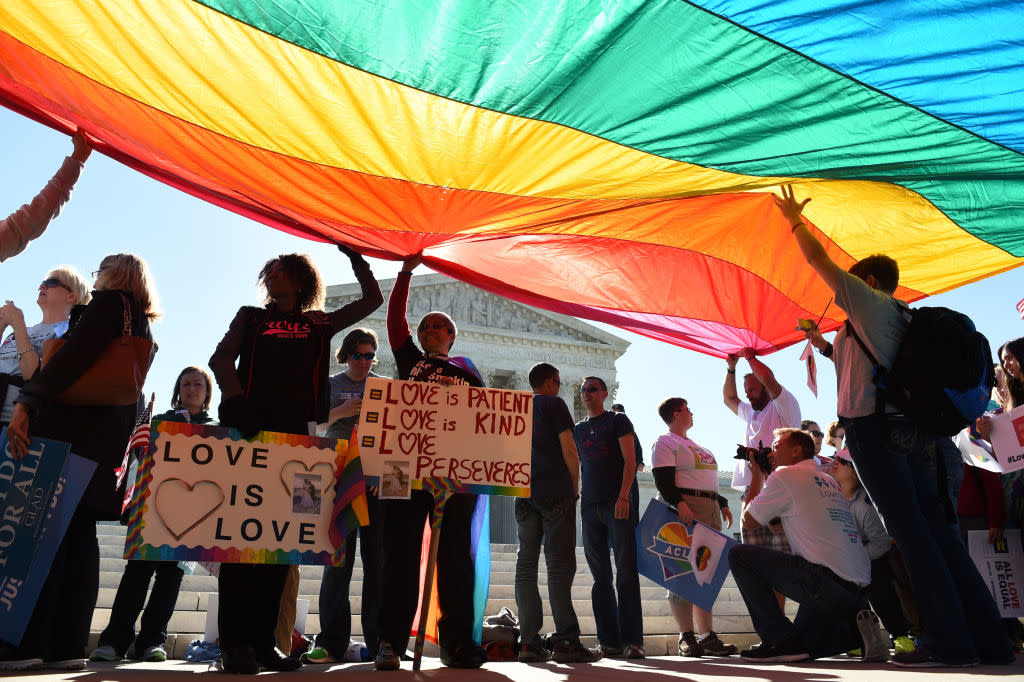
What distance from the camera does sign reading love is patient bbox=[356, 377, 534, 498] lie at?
371cm

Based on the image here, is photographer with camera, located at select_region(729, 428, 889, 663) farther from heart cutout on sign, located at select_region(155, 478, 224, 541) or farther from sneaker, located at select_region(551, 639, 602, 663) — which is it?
heart cutout on sign, located at select_region(155, 478, 224, 541)

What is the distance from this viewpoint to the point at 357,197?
419cm

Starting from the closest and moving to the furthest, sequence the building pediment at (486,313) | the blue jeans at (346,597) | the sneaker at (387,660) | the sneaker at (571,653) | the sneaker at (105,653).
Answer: the sneaker at (387,660), the sneaker at (105,653), the blue jeans at (346,597), the sneaker at (571,653), the building pediment at (486,313)

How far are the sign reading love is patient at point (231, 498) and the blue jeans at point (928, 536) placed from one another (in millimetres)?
2504

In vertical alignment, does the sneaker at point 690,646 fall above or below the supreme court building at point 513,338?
below

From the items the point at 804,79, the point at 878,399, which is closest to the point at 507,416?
the point at 878,399

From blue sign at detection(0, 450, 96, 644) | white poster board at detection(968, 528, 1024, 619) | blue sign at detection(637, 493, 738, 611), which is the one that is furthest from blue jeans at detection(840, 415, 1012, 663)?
blue sign at detection(0, 450, 96, 644)

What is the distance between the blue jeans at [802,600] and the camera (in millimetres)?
4551

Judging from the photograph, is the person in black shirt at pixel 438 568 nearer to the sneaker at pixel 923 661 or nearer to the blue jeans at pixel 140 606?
the blue jeans at pixel 140 606

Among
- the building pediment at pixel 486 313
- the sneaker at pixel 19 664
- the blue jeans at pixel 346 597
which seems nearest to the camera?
the sneaker at pixel 19 664

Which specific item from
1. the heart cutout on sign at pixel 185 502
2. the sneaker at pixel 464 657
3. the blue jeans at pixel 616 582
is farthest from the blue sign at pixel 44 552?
the blue jeans at pixel 616 582

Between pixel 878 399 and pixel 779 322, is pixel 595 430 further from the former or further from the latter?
pixel 878 399

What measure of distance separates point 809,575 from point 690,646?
1.30 metres

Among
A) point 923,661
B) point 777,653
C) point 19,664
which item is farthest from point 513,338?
point 19,664
